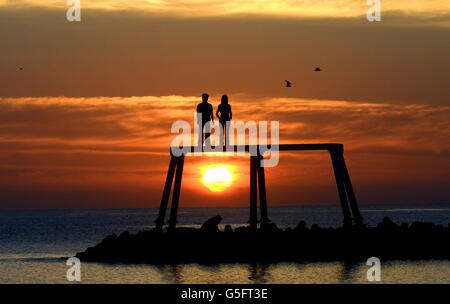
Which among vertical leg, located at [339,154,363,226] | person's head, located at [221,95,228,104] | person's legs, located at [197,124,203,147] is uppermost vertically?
person's head, located at [221,95,228,104]

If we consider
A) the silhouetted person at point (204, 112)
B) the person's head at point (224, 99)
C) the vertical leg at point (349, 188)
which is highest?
the person's head at point (224, 99)

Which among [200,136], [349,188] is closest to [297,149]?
[349,188]

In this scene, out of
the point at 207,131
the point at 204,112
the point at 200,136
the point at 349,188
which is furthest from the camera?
the point at 349,188

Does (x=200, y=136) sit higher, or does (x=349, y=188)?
(x=200, y=136)

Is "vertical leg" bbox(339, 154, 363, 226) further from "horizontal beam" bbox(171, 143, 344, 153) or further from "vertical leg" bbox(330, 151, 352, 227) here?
"horizontal beam" bbox(171, 143, 344, 153)

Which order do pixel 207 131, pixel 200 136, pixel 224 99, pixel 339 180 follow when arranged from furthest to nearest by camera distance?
pixel 339 180 < pixel 200 136 < pixel 207 131 < pixel 224 99

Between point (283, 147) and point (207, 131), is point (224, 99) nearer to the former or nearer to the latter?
point (207, 131)

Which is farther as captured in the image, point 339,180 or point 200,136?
point 339,180

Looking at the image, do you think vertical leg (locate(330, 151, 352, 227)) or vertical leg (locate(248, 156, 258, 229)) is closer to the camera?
vertical leg (locate(330, 151, 352, 227))

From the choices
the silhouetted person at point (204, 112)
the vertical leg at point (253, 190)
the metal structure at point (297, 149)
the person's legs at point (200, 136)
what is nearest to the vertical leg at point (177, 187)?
the metal structure at point (297, 149)

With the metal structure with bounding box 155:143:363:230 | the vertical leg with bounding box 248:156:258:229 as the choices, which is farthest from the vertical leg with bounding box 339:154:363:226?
the vertical leg with bounding box 248:156:258:229

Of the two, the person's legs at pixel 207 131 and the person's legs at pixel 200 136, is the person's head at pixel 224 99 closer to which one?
the person's legs at pixel 207 131

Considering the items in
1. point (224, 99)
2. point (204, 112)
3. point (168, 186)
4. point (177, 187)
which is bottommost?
point (168, 186)
